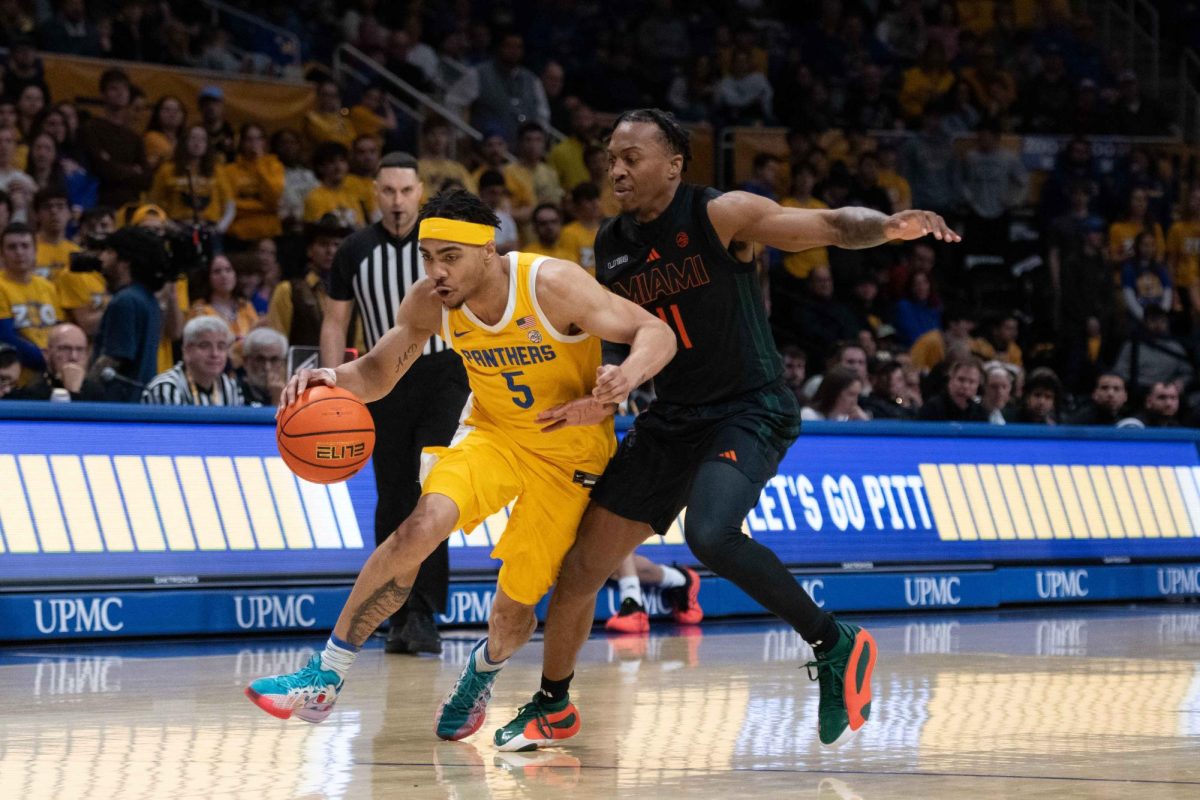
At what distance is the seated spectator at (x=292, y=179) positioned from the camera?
14227 mm

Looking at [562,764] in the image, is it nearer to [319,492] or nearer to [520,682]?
[520,682]

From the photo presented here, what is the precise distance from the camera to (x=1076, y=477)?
40.7 feet

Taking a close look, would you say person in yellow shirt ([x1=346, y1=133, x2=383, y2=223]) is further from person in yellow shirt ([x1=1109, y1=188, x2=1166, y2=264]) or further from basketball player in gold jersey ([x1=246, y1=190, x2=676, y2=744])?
basketball player in gold jersey ([x1=246, y1=190, x2=676, y2=744])

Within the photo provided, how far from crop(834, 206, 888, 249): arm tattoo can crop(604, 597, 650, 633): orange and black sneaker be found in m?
4.51

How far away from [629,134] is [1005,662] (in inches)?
143

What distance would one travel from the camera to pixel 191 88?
15156mm

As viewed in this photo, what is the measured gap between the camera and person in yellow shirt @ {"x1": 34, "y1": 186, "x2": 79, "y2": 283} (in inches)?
469

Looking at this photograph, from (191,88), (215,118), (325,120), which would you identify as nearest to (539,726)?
(215,118)

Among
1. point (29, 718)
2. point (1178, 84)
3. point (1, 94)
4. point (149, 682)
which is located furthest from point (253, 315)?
point (1178, 84)

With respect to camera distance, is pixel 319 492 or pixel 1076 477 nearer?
pixel 319 492

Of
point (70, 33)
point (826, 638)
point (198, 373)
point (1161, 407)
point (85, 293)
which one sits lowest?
point (1161, 407)

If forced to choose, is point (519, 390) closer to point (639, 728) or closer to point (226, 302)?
point (639, 728)

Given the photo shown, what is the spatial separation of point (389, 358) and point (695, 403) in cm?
107

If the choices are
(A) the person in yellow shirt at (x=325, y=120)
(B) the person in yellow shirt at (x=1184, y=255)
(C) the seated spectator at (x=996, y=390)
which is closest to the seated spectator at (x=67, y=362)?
(A) the person in yellow shirt at (x=325, y=120)
